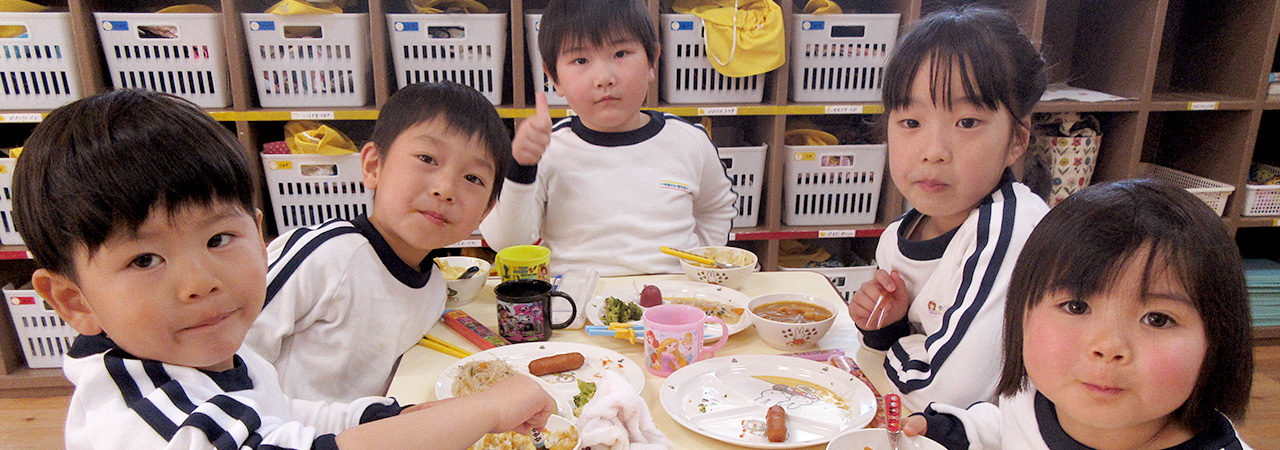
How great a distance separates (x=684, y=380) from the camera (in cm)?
102

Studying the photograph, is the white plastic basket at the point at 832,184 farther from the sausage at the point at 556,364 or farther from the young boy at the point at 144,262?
the young boy at the point at 144,262

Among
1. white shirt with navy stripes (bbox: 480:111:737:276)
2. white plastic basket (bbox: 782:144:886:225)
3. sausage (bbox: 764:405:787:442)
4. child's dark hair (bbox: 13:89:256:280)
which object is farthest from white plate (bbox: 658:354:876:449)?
white plastic basket (bbox: 782:144:886:225)

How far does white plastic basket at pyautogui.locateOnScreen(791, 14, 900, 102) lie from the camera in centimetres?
246

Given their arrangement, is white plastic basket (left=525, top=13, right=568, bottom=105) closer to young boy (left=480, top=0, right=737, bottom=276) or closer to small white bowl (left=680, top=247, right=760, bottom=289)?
young boy (left=480, top=0, right=737, bottom=276)

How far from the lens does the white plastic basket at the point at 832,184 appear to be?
260 centimetres

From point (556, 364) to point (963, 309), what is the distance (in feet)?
1.88

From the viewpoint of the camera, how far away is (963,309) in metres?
0.98

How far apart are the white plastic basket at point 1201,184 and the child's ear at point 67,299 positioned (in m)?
2.89

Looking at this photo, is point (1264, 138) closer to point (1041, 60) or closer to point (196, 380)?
point (1041, 60)

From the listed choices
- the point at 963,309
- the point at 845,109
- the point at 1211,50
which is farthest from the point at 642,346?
the point at 1211,50

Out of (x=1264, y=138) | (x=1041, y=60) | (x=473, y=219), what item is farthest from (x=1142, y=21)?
(x=473, y=219)

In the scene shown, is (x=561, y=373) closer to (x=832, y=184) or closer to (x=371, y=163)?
(x=371, y=163)

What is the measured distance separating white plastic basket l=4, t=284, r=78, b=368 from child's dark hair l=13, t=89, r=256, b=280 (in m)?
2.26

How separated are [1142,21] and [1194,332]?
2.36 metres
